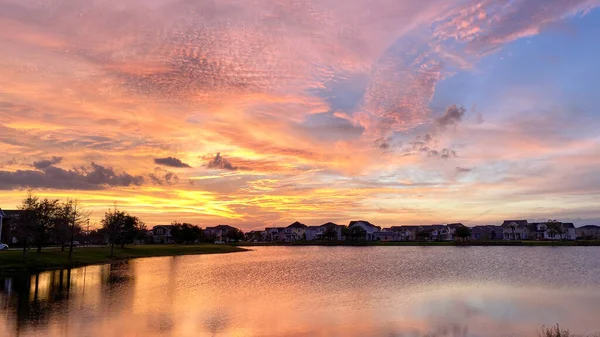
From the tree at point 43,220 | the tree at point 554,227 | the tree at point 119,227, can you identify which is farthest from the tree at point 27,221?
the tree at point 554,227

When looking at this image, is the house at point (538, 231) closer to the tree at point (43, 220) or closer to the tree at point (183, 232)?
the tree at point (183, 232)

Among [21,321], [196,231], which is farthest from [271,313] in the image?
[196,231]

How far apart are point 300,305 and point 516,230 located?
605 feet

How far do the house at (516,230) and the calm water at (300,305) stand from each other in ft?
495

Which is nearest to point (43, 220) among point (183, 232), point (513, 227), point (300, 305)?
point (300, 305)

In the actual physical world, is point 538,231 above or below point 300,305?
above

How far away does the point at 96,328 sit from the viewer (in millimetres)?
25172

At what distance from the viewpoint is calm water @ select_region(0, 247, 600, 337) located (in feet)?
83.4

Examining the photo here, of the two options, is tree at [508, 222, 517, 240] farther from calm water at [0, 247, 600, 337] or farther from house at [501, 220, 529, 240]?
calm water at [0, 247, 600, 337]

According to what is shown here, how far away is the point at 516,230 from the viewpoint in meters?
191

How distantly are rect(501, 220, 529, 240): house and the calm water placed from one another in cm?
15075

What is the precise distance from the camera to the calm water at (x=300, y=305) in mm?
25406

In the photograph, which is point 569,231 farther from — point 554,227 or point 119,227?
point 119,227

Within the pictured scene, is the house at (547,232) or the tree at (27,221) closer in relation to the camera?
the tree at (27,221)
